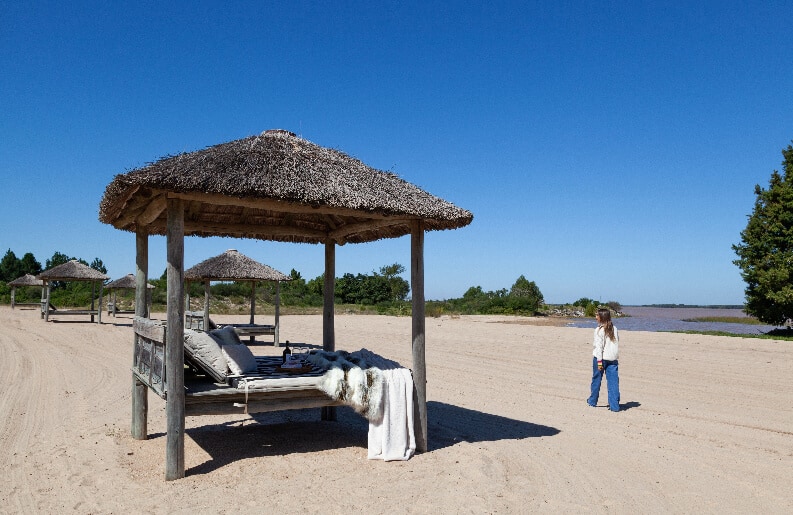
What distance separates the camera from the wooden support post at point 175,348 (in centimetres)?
492

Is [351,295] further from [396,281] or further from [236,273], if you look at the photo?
[236,273]

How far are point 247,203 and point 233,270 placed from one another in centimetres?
1175

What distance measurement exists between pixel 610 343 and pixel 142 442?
6190mm

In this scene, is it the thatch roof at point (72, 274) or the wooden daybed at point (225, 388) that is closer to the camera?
the wooden daybed at point (225, 388)

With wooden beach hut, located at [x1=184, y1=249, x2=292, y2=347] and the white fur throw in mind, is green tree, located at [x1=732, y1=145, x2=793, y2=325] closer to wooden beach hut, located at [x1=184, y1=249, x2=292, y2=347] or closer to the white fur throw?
wooden beach hut, located at [x1=184, y1=249, x2=292, y2=347]

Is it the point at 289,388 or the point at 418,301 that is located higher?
the point at 418,301

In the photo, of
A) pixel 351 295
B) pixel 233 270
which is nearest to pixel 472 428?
pixel 233 270

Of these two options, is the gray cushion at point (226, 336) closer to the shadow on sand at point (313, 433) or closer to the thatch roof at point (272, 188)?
the shadow on sand at point (313, 433)

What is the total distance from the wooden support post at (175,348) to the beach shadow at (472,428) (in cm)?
250

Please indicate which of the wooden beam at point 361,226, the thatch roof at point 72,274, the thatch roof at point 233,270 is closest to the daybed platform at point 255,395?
the wooden beam at point 361,226

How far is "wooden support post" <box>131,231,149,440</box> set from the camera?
20.4 ft

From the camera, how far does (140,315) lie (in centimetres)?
659

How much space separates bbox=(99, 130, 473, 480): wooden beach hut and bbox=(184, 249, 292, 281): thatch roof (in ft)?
30.0

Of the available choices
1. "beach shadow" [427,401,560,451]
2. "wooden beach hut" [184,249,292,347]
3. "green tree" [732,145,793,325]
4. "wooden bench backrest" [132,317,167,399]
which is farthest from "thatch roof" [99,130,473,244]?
"green tree" [732,145,793,325]
